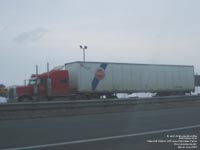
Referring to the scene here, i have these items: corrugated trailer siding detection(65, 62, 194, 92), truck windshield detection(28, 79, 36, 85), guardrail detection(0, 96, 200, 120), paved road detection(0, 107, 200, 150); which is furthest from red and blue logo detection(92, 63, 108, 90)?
paved road detection(0, 107, 200, 150)

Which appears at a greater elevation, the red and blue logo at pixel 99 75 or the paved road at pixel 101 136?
the red and blue logo at pixel 99 75

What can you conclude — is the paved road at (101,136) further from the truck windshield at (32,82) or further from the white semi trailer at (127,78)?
the white semi trailer at (127,78)

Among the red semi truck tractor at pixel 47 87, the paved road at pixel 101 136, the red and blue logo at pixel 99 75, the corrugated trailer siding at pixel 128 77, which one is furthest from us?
the red and blue logo at pixel 99 75

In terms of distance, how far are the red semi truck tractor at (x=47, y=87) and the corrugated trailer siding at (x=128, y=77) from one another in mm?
1395

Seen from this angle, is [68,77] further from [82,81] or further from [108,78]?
[108,78]

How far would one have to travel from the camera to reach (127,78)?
136 feet

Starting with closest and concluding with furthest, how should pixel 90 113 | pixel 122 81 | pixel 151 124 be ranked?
pixel 151 124
pixel 90 113
pixel 122 81

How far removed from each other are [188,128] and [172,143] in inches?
127

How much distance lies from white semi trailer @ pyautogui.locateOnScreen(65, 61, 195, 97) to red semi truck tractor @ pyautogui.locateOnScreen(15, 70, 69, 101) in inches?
51.2

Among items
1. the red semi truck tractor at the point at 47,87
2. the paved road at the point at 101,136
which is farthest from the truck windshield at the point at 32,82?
the paved road at the point at 101,136

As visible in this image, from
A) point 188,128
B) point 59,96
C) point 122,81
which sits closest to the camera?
point 188,128

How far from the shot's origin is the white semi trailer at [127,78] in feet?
128

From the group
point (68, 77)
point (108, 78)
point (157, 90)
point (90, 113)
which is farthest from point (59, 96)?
point (90, 113)

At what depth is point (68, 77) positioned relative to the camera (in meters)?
38.5
